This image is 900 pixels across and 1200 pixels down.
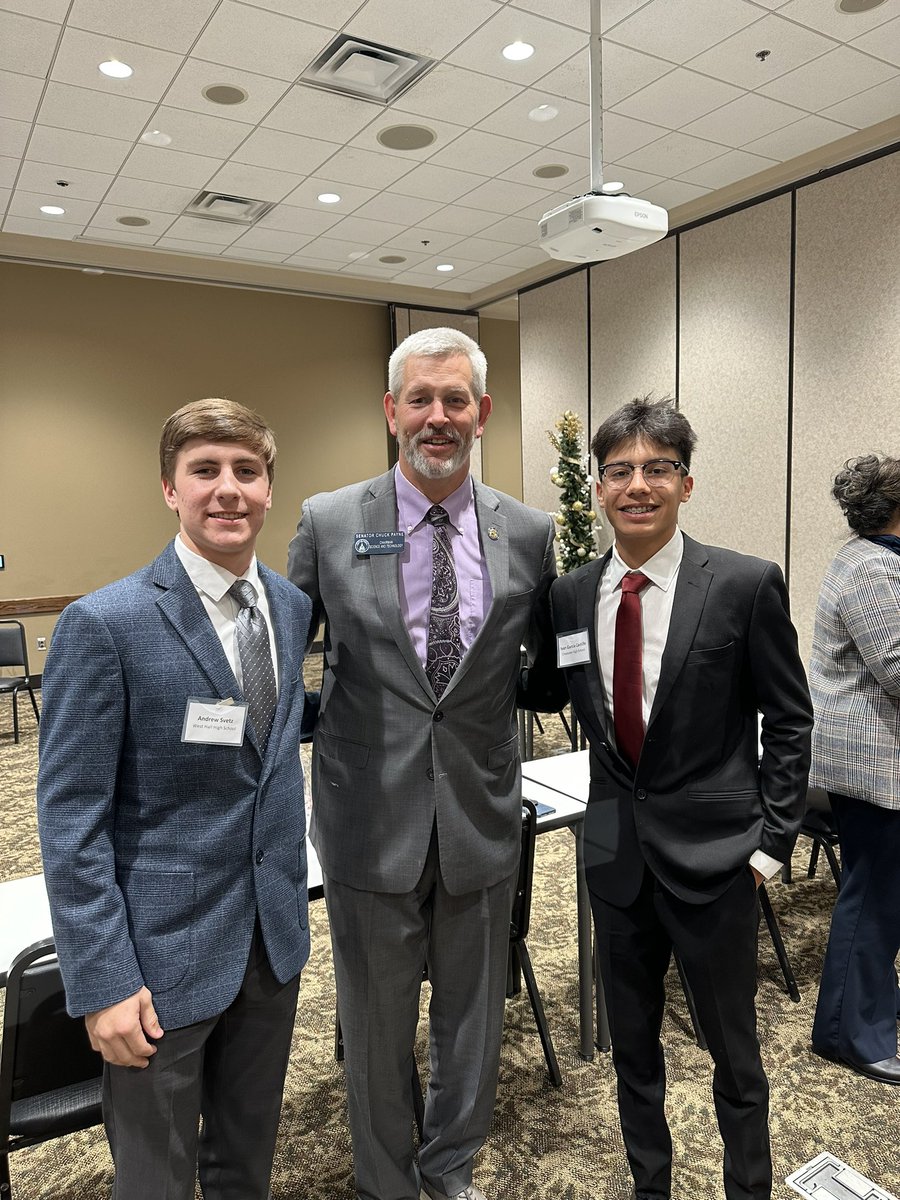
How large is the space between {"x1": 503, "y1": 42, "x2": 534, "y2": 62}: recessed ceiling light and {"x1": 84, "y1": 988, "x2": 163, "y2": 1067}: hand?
14.8 feet

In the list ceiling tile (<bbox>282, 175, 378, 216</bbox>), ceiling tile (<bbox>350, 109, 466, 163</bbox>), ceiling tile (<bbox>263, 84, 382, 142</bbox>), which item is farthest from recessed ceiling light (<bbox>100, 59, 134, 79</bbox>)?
ceiling tile (<bbox>282, 175, 378, 216</bbox>)

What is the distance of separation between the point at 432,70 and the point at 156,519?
562 centimetres

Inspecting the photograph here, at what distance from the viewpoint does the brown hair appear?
1.41m

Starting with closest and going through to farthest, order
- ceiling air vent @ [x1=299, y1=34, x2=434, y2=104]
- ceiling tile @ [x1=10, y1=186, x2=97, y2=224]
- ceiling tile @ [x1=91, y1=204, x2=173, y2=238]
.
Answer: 1. ceiling air vent @ [x1=299, y1=34, x2=434, y2=104]
2. ceiling tile @ [x1=10, y1=186, x2=97, y2=224]
3. ceiling tile @ [x1=91, y1=204, x2=173, y2=238]

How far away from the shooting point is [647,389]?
7293mm

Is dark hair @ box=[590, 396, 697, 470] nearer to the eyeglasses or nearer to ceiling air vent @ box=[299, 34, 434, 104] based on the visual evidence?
the eyeglasses

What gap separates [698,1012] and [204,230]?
23.4 feet

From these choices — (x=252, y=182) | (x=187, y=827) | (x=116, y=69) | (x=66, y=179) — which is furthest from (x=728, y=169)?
(x=187, y=827)

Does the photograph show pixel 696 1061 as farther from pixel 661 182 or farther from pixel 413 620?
pixel 661 182

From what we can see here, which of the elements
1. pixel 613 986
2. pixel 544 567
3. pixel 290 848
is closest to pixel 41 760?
pixel 290 848

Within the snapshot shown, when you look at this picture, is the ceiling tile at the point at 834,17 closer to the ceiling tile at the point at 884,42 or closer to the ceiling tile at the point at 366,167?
the ceiling tile at the point at 884,42

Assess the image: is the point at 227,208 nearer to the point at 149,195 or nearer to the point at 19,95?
the point at 149,195

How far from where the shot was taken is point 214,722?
133cm

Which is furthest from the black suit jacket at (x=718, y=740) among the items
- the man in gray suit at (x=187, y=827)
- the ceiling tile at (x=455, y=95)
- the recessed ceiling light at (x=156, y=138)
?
the recessed ceiling light at (x=156, y=138)
